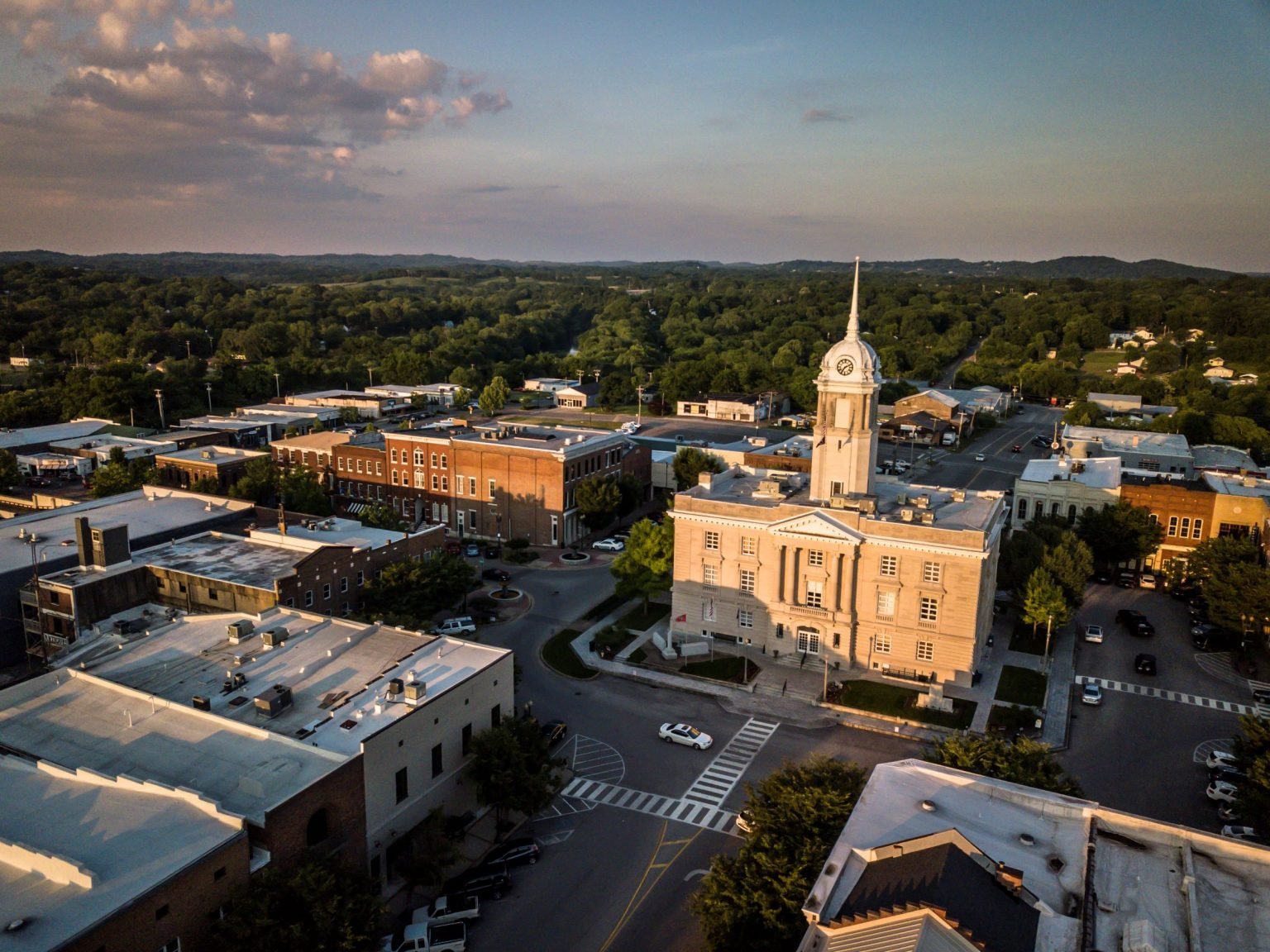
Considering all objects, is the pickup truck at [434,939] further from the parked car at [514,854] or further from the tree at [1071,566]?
the tree at [1071,566]

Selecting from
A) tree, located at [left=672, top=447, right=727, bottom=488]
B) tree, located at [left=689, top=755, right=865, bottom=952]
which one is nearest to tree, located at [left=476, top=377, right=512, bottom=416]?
tree, located at [left=672, top=447, right=727, bottom=488]

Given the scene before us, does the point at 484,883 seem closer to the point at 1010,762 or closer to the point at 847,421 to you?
the point at 1010,762

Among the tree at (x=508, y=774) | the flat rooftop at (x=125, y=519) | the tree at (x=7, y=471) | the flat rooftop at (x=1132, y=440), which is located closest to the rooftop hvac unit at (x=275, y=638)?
the tree at (x=508, y=774)

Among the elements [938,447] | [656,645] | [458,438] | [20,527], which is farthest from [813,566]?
[938,447]

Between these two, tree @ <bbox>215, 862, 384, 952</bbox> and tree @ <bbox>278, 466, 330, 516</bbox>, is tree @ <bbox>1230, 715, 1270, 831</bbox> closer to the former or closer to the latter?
tree @ <bbox>215, 862, 384, 952</bbox>

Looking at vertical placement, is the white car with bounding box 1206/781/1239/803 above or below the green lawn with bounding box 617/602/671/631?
above

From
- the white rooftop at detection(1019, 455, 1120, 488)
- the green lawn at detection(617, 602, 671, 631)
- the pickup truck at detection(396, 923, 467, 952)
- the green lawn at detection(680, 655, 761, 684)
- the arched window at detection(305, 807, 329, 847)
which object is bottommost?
the green lawn at detection(617, 602, 671, 631)
